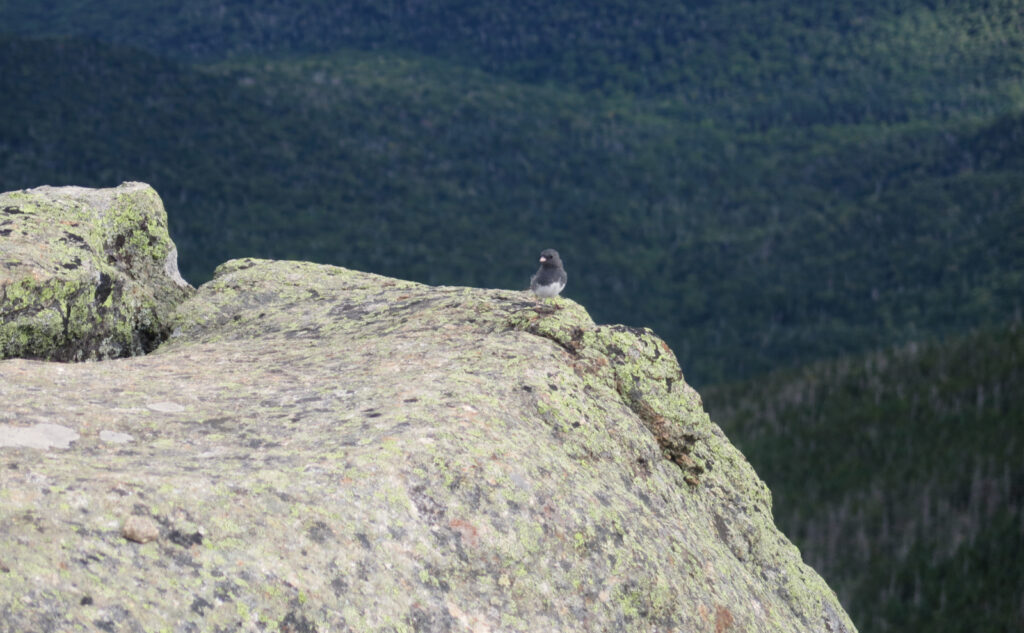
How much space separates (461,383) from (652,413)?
8.23 ft

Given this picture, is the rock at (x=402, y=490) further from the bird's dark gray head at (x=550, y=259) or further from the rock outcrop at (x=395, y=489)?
the bird's dark gray head at (x=550, y=259)

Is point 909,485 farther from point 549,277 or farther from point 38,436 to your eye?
point 38,436

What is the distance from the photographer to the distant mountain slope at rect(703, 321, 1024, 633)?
13475 centimetres

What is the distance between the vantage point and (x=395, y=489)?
8.80 metres

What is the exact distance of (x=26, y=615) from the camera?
6.77 meters

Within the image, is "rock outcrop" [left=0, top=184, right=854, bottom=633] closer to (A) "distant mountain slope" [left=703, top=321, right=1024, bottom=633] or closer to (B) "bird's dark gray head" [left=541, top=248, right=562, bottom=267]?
(B) "bird's dark gray head" [left=541, top=248, right=562, bottom=267]

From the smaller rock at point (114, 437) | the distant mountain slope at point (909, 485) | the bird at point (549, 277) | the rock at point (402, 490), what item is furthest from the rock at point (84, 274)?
Answer: the distant mountain slope at point (909, 485)

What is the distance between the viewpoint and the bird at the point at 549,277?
1806 centimetres

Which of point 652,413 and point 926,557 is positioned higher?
point 652,413

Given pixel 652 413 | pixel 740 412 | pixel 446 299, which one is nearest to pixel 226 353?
pixel 446 299

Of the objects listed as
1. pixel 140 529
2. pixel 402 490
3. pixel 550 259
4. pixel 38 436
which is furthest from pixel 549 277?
pixel 140 529

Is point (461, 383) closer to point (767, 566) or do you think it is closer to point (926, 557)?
point (767, 566)

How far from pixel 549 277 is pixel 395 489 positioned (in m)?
10.1

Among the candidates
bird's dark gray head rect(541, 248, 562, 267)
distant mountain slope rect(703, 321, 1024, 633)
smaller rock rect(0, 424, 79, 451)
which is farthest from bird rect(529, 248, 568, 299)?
distant mountain slope rect(703, 321, 1024, 633)
